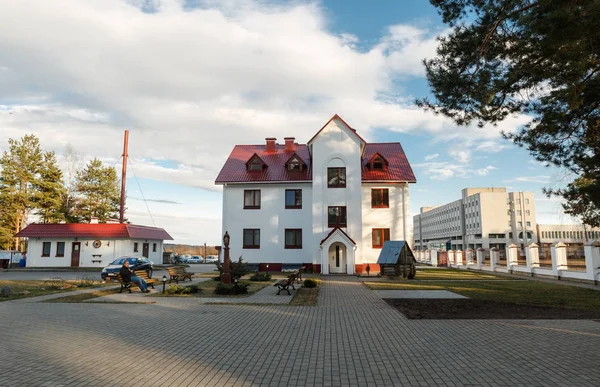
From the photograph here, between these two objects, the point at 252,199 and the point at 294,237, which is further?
the point at 252,199

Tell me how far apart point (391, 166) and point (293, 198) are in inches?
340

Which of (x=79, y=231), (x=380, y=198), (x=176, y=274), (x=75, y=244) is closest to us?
(x=176, y=274)

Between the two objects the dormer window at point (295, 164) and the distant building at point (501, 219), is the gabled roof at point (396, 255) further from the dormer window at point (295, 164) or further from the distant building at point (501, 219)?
the distant building at point (501, 219)

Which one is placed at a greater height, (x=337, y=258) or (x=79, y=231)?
(x=79, y=231)

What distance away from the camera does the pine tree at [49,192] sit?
145 ft

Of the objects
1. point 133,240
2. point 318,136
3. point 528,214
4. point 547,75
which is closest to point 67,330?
point 547,75

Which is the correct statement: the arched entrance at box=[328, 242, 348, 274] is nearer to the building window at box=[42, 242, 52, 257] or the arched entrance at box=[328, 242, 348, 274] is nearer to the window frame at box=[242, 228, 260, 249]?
the window frame at box=[242, 228, 260, 249]

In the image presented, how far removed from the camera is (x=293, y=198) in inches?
1246

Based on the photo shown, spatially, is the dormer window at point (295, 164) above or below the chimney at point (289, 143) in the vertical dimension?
below

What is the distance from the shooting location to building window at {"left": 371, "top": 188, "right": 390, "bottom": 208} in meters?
30.8

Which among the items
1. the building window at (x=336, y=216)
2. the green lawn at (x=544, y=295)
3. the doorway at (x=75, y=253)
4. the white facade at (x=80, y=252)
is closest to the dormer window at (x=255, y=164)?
the building window at (x=336, y=216)

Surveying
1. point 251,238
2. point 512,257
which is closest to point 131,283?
point 251,238

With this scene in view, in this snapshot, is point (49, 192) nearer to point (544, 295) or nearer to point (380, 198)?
point (380, 198)

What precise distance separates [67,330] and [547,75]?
14147 millimetres
